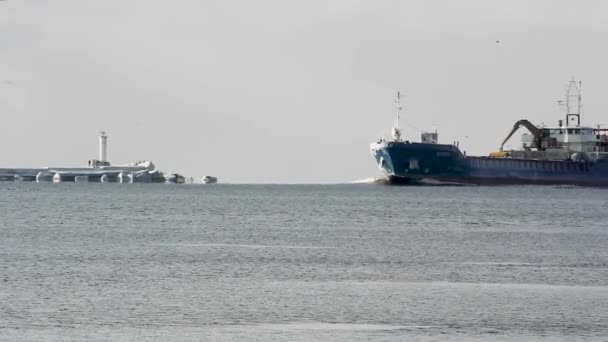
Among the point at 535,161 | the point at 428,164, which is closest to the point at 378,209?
the point at 428,164

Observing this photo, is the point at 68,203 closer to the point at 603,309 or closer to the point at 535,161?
the point at 535,161

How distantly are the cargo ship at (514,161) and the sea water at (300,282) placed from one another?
7566 centimetres

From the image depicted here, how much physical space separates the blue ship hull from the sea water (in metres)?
75.0

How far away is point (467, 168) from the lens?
558 feet

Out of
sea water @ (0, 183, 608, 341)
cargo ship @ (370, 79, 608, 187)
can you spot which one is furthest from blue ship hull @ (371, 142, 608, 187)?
sea water @ (0, 183, 608, 341)

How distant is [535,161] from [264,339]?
14177 cm

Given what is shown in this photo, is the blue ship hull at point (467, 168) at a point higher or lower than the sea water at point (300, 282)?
higher

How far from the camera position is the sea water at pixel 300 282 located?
123ft

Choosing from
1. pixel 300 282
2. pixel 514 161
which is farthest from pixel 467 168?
pixel 300 282

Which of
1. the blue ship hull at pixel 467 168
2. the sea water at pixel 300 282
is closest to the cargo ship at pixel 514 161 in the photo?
the blue ship hull at pixel 467 168

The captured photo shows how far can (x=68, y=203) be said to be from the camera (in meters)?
135

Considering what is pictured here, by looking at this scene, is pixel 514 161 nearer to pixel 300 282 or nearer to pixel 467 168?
pixel 467 168

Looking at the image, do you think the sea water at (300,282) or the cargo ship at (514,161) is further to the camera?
the cargo ship at (514,161)

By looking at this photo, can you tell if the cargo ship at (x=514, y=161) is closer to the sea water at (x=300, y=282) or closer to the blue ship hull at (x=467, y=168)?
the blue ship hull at (x=467, y=168)
